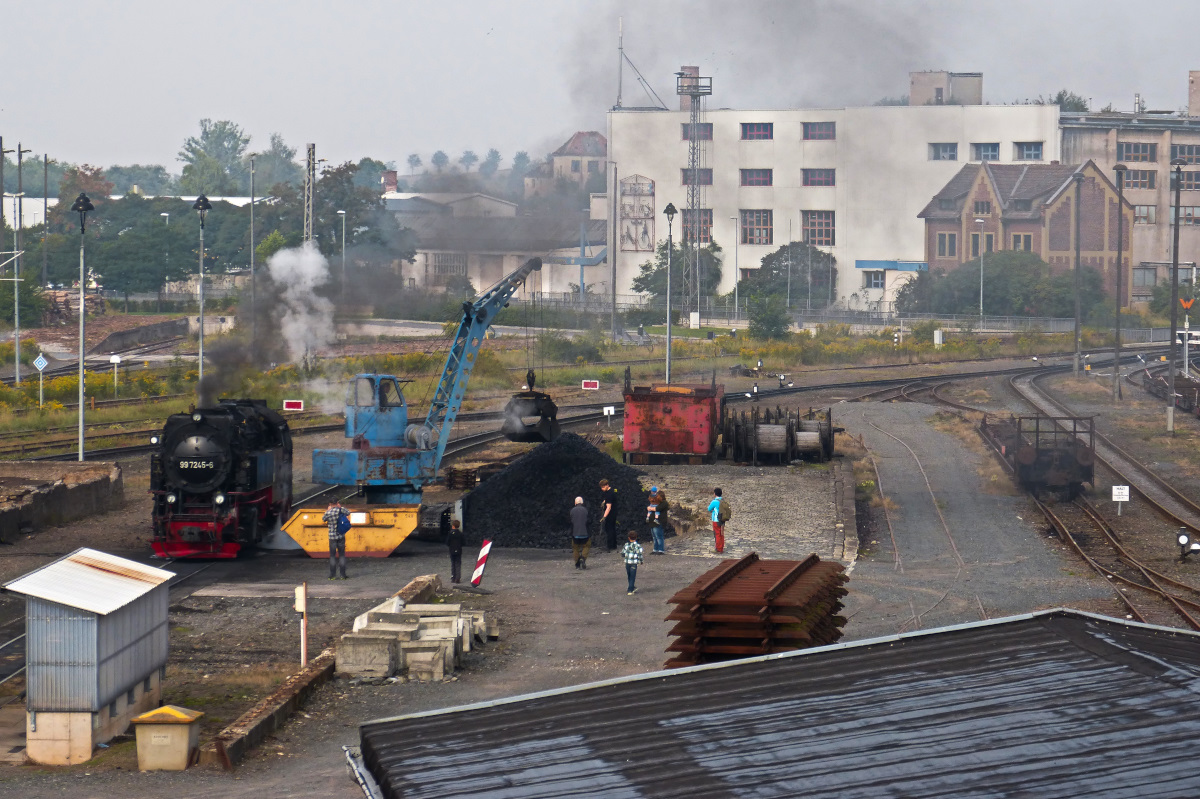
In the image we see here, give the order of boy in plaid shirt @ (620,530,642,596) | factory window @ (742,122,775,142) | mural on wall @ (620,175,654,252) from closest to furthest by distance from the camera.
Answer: boy in plaid shirt @ (620,530,642,596)
mural on wall @ (620,175,654,252)
factory window @ (742,122,775,142)

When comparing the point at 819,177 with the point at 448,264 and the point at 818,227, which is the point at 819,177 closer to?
the point at 818,227

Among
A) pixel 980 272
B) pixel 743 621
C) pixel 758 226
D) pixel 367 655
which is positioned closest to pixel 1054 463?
pixel 743 621

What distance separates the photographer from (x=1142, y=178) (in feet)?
363

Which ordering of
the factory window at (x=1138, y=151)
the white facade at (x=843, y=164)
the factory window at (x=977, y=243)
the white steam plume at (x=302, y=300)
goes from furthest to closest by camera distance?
the factory window at (x=1138, y=151) → the white facade at (x=843, y=164) → the factory window at (x=977, y=243) → the white steam plume at (x=302, y=300)

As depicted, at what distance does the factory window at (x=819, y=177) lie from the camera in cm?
10800

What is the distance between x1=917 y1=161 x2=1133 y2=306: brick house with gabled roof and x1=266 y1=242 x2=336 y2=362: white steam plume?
75.1m

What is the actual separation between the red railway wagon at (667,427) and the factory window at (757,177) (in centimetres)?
7195

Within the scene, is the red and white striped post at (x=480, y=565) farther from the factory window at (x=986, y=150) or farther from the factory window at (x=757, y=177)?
the factory window at (x=986, y=150)

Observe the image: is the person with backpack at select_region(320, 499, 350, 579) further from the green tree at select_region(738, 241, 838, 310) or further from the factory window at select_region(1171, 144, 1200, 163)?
the factory window at select_region(1171, 144, 1200, 163)

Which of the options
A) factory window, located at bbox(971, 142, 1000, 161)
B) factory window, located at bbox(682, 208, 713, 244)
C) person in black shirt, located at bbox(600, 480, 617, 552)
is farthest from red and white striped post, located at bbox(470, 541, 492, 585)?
factory window, located at bbox(971, 142, 1000, 161)

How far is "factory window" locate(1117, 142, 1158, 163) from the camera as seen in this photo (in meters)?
112

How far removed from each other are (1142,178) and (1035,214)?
15.1m

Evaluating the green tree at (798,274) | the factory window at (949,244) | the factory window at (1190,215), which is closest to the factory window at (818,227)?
the green tree at (798,274)

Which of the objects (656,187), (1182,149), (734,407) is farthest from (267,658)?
(1182,149)
